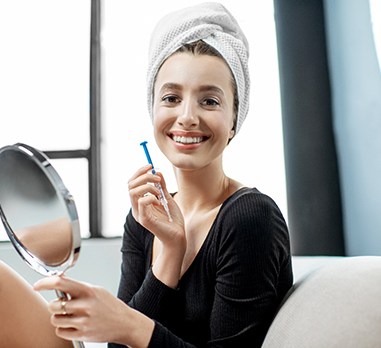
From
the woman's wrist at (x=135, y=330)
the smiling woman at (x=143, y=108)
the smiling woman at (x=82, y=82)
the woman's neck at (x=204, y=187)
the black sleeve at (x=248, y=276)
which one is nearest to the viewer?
the woman's wrist at (x=135, y=330)

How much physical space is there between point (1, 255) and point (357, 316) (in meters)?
1.73

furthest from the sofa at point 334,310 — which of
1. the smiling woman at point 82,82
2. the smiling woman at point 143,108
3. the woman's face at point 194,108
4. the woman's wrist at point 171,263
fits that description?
the smiling woman at point 82,82

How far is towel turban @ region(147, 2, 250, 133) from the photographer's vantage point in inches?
38.9

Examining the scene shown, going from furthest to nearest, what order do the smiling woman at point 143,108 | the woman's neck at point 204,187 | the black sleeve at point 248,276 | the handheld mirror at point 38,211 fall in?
the smiling woman at point 143,108
the woman's neck at point 204,187
the black sleeve at point 248,276
the handheld mirror at point 38,211

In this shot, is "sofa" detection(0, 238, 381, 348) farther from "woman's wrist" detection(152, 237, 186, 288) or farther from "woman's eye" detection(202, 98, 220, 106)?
"woman's eye" detection(202, 98, 220, 106)

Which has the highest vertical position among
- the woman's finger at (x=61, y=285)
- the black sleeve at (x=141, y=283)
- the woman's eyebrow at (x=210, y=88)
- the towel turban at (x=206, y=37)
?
the towel turban at (x=206, y=37)

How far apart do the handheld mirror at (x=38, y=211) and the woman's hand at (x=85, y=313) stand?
0.02 m

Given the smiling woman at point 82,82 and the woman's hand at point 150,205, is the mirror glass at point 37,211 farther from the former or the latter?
the smiling woman at point 82,82

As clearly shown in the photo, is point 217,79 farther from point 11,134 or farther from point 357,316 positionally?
point 11,134

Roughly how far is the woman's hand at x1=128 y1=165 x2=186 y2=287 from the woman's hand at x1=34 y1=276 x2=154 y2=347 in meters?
0.27

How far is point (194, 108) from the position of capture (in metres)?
0.96

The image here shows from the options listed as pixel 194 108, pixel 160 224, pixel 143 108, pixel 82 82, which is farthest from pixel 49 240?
pixel 82 82

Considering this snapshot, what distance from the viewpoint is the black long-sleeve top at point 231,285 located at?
0.85 metres

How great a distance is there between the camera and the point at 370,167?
5.27 feet
